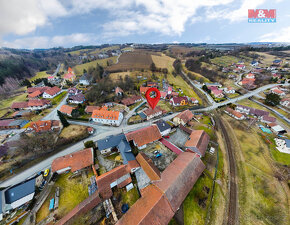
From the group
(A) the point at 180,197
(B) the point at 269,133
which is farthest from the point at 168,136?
(B) the point at 269,133

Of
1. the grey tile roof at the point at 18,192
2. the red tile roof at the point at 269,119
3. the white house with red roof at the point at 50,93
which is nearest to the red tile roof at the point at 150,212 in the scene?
the grey tile roof at the point at 18,192

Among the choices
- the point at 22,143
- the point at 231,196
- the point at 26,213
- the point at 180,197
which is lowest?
the point at 231,196

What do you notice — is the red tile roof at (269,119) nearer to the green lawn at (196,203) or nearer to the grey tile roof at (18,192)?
the green lawn at (196,203)

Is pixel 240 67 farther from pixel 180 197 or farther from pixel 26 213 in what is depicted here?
pixel 26 213

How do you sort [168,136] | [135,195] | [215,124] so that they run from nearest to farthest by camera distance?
[135,195], [168,136], [215,124]

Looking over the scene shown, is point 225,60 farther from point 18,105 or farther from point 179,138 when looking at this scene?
point 18,105

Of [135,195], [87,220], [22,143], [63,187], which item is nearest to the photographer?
[87,220]
